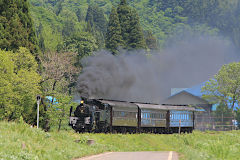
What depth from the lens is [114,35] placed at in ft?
289

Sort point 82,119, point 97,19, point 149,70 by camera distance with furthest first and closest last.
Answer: point 97,19 < point 149,70 < point 82,119

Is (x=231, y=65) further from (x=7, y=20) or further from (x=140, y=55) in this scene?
(x=7, y=20)

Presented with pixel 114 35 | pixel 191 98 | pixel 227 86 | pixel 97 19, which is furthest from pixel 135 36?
pixel 97 19

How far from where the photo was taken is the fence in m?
61.2

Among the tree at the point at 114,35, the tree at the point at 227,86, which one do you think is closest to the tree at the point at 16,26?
the tree at the point at 227,86

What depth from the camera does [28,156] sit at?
1683 centimetres

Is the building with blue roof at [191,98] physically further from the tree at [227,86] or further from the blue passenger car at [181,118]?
the blue passenger car at [181,118]

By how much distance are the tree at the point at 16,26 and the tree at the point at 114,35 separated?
2857cm

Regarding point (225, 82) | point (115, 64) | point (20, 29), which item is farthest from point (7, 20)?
point (225, 82)

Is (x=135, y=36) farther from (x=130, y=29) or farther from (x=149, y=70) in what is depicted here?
(x=149, y=70)

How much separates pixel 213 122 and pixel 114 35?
3319 cm

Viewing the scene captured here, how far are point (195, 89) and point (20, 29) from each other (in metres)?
43.3

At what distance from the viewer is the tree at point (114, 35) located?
286 ft

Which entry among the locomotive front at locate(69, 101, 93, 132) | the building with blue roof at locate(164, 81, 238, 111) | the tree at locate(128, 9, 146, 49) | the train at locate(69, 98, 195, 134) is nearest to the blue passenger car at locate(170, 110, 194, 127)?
the train at locate(69, 98, 195, 134)
